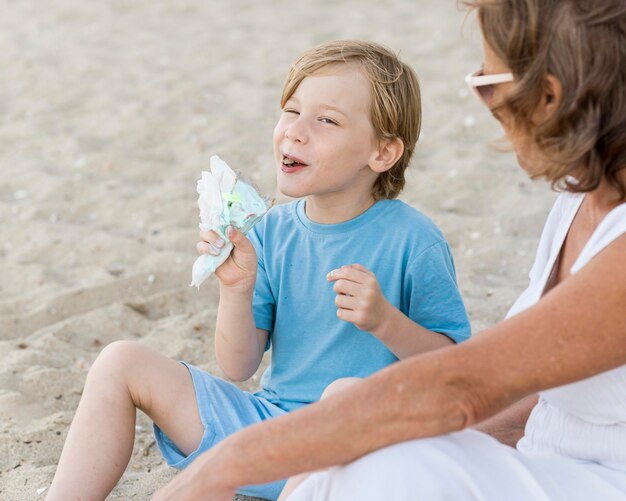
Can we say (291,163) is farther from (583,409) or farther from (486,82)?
(583,409)

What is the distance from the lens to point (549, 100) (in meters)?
1.95


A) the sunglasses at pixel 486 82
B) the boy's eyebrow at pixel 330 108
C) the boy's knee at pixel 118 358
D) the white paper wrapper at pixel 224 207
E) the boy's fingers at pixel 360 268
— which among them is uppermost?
the sunglasses at pixel 486 82

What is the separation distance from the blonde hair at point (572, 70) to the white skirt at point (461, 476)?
56 cm

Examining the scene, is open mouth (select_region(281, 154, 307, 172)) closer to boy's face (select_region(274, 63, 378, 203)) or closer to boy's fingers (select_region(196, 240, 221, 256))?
boy's face (select_region(274, 63, 378, 203))

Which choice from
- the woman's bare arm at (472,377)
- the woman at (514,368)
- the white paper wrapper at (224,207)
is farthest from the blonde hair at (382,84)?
the woman's bare arm at (472,377)

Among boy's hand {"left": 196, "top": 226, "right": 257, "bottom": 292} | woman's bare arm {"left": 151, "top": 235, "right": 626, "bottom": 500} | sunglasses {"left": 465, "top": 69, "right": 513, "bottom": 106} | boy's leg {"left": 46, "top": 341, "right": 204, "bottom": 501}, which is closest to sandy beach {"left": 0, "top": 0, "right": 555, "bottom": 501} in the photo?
sunglasses {"left": 465, "top": 69, "right": 513, "bottom": 106}

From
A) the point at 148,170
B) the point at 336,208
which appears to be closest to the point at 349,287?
the point at 336,208

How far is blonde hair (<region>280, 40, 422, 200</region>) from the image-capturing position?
272 cm

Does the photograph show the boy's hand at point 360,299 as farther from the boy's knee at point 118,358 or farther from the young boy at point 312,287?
the boy's knee at point 118,358

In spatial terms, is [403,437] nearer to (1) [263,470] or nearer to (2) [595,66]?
(1) [263,470]

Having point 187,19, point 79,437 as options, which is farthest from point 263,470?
point 187,19

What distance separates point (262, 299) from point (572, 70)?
123cm

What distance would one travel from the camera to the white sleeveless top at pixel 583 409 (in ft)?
6.47

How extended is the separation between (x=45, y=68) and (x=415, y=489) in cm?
570
